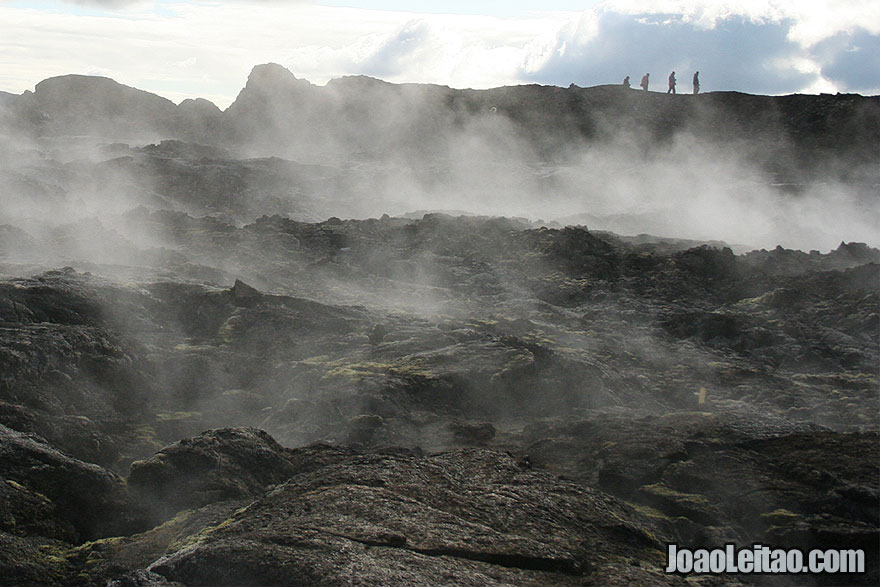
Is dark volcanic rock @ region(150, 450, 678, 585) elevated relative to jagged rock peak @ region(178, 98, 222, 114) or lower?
lower

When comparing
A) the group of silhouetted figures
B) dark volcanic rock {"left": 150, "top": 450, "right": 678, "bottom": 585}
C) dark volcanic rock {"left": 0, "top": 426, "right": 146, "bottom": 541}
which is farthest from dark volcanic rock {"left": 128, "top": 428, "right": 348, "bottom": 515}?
the group of silhouetted figures

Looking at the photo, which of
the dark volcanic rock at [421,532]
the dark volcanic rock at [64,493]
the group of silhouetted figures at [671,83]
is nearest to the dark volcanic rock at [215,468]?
the dark volcanic rock at [64,493]

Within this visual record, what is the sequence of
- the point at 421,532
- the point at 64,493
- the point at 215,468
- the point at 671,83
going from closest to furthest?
the point at 421,532 < the point at 64,493 < the point at 215,468 < the point at 671,83

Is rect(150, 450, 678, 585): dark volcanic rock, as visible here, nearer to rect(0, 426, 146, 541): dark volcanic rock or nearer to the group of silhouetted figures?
rect(0, 426, 146, 541): dark volcanic rock

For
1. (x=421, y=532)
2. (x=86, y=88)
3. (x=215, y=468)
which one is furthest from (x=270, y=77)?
(x=421, y=532)

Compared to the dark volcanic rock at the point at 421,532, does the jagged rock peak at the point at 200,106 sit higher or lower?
higher

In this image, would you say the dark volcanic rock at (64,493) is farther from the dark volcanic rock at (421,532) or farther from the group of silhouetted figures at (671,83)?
the group of silhouetted figures at (671,83)

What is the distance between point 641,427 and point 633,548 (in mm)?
2346

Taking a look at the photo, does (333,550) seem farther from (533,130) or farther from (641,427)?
(533,130)

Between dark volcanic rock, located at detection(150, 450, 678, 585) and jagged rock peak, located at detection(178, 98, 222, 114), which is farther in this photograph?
jagged rock peak, located at detection(178, 98, 222, 114)

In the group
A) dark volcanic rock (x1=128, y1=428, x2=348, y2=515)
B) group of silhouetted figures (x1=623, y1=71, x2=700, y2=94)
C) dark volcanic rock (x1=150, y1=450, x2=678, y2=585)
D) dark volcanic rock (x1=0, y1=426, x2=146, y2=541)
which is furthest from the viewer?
group of silhouetted figures (x1=623, y1=71, x2=700, y2=94)

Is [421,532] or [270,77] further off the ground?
[270,77]

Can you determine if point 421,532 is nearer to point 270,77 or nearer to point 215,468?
point 215,468

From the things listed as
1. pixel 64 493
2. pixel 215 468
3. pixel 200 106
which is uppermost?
pixel 200 106
